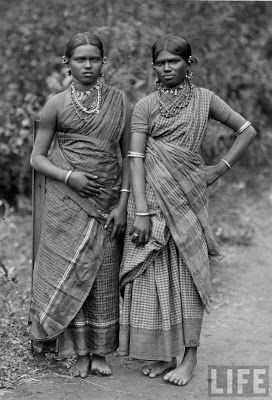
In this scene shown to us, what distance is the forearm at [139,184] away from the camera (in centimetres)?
357

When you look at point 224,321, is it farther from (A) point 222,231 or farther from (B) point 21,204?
(B) point 21,204

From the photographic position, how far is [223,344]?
4398 millimetres

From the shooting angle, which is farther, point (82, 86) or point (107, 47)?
point (107, 47)

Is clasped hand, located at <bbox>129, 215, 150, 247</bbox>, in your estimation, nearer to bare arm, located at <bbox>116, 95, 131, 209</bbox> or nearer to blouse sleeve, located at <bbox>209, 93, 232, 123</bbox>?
bare arm, located at <bbox>116, 95, 131, 209</bbox>

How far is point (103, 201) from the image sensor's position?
3672 mm

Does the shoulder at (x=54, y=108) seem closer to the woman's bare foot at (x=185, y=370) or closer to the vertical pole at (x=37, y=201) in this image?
the vertical pole at (x=37, y=201)

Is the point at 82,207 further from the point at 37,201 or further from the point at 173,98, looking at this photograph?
the point at 173,98

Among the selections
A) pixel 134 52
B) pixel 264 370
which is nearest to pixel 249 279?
pixel 264 370

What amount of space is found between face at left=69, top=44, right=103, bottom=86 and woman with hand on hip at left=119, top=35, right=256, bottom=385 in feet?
0.96

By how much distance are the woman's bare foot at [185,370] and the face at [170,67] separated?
149 cm

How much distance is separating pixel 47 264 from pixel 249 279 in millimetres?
2485

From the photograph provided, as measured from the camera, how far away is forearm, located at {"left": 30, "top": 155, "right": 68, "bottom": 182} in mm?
3584

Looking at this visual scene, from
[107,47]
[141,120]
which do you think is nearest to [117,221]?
[141,120]

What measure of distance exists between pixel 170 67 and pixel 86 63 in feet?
1.44
